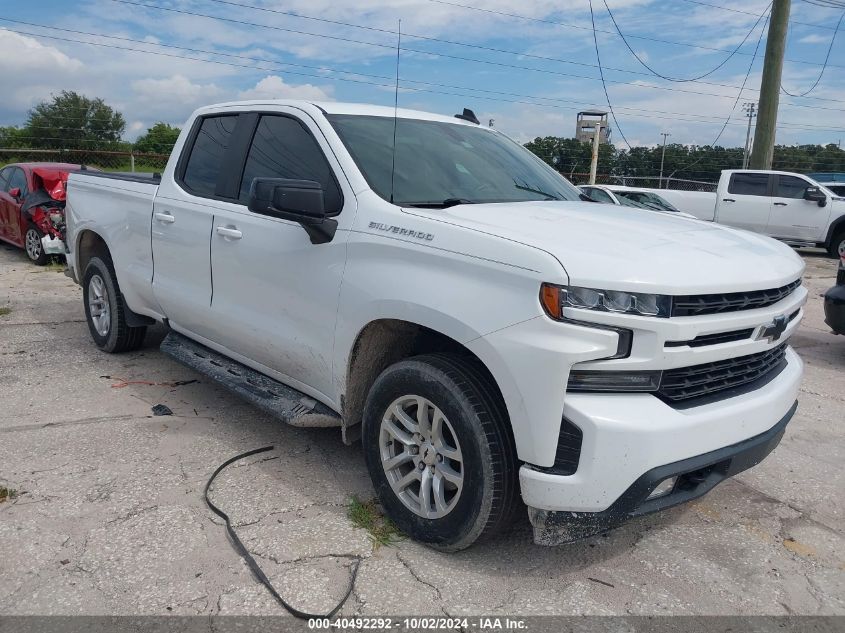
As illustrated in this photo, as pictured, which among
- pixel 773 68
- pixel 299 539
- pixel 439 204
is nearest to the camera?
pixel 299 539

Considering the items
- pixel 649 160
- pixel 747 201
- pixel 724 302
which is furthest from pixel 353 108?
pixel 649 160

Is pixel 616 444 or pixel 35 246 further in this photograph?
pixel 35 246

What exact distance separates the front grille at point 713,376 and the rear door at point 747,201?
45.8ft

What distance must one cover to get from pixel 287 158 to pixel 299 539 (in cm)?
200

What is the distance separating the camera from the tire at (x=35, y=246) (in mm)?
10961

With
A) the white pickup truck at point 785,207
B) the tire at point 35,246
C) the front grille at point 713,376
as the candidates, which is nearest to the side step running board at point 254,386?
the front grille at point 713,376

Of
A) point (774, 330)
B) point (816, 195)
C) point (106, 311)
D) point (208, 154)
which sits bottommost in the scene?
point (106, 311)

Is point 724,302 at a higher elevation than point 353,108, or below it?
below

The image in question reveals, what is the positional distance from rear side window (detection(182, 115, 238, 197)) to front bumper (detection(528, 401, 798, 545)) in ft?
9.50

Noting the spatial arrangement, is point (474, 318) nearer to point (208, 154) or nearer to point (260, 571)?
point (260, 571)

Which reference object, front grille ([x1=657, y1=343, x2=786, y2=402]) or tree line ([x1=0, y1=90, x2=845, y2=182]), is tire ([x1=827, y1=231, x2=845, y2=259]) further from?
front grille ([x1=657, y1=343, x2=786, y2=402])

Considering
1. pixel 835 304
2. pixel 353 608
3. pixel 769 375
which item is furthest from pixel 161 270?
pixel 835 304

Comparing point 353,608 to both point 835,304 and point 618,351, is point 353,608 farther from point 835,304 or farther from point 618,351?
point 835,304

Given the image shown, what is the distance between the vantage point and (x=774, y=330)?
2.99 meters
